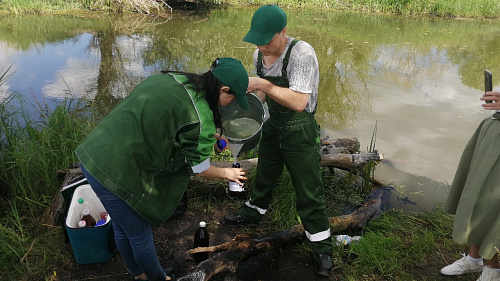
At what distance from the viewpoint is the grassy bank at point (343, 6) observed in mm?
12234

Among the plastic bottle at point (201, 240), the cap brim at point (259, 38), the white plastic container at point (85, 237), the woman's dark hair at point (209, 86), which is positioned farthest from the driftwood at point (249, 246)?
the cap brim at point (259, 38)

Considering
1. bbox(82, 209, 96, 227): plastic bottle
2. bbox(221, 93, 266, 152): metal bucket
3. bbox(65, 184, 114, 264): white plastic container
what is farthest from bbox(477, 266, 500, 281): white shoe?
bbox(82, 209, 96, 227): plastic bottle

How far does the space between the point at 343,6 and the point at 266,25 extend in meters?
15.8

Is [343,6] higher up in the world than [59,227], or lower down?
higher up

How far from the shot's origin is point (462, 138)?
5598mm

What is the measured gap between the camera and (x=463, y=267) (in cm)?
279

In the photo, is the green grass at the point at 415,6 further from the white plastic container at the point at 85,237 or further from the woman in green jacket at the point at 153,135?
the woman in green jacket at the point at 153,135

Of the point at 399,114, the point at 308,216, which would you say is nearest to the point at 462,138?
the point at 399,114

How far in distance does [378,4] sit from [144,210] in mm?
16802

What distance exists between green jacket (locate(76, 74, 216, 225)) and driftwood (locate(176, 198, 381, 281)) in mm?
782

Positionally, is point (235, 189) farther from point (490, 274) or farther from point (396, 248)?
point (490, 274)

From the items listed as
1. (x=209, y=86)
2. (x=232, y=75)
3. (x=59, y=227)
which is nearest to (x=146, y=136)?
(x=209, y=86)

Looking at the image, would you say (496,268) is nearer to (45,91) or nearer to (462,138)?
(462,138)

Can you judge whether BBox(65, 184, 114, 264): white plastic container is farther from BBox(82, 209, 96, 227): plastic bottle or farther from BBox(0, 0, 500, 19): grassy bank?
BBox(0, 0, 500, 19): grassy bank
